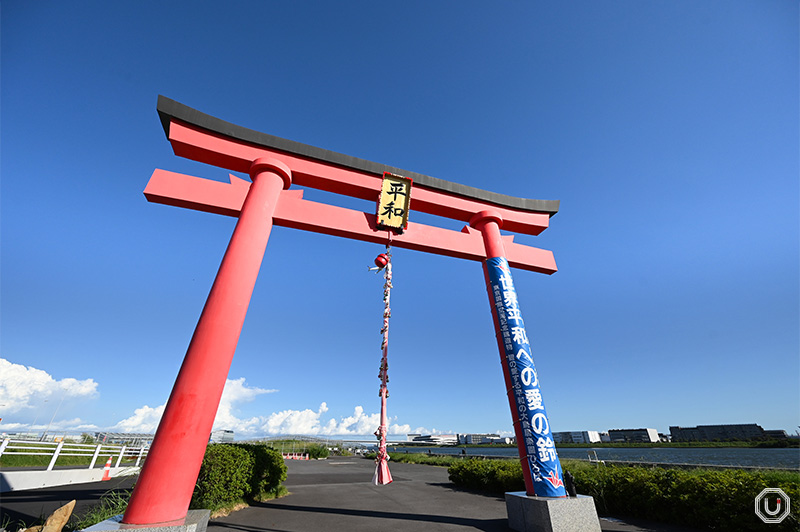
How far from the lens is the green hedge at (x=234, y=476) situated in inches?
201

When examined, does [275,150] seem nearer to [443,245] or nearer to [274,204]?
[274,204]

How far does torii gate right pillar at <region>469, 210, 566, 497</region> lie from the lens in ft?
14.8

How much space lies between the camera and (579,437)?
Answer: 82.8 metres

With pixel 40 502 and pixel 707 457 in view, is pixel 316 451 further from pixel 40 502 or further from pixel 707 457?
pixel 707 457

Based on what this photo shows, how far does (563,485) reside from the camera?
4.48m

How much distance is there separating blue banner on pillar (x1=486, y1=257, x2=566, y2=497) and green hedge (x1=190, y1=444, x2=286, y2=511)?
493cm

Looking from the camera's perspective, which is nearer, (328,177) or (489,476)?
(328,177)

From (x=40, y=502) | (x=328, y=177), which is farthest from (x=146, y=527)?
(x=40, y=502)

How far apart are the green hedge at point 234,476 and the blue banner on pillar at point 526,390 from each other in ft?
16.2

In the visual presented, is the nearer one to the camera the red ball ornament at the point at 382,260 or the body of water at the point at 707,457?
the red ball ornament at the point at 382,260

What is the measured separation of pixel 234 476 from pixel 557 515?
5.14m

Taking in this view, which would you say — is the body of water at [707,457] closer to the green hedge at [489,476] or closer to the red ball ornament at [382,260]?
the green hedge at [489,476]

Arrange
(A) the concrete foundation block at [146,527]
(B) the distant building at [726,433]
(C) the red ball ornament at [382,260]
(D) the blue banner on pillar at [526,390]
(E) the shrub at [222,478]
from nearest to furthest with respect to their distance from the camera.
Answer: (A) the concrete foundation block at [146,527] → (D) the blue banner on pillar at [526,390] → (E) the shrub at [222,478] → (C) the red ball ornament at [382,260] → (B) the distant building at [726,433]

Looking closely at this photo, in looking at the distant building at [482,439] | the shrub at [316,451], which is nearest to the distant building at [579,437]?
the distant building at [482,439]
